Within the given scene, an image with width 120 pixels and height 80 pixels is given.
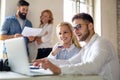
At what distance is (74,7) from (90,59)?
3554 millimetres

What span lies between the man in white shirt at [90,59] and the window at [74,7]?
2.87 m

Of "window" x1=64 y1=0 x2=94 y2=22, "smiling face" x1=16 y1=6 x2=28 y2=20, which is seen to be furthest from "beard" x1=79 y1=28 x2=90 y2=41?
"window" x1=64 y1=0 x2=94 y2=22

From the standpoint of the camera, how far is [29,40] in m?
3.62

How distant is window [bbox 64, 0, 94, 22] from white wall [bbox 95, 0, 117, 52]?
17 cm

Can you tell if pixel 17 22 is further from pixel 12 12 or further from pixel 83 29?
pixel 83 29

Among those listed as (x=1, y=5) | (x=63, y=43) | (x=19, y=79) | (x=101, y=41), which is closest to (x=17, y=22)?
(x=1, y=5)

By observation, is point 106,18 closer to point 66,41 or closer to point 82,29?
point 66,41

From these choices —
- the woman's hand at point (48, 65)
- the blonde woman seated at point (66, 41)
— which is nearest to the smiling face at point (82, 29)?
the woman's hand at point (48, 65)

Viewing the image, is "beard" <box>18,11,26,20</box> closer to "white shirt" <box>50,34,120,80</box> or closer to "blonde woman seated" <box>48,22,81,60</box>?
"blonde woman seated" <box>48,22,81,60</box>

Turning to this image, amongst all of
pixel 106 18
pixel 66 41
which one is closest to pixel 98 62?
pixel 66 41

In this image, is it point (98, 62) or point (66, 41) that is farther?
point (66, 41)

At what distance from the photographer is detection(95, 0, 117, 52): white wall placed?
5.06m

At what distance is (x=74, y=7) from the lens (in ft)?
16.2

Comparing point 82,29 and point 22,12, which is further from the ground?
point 22,12
